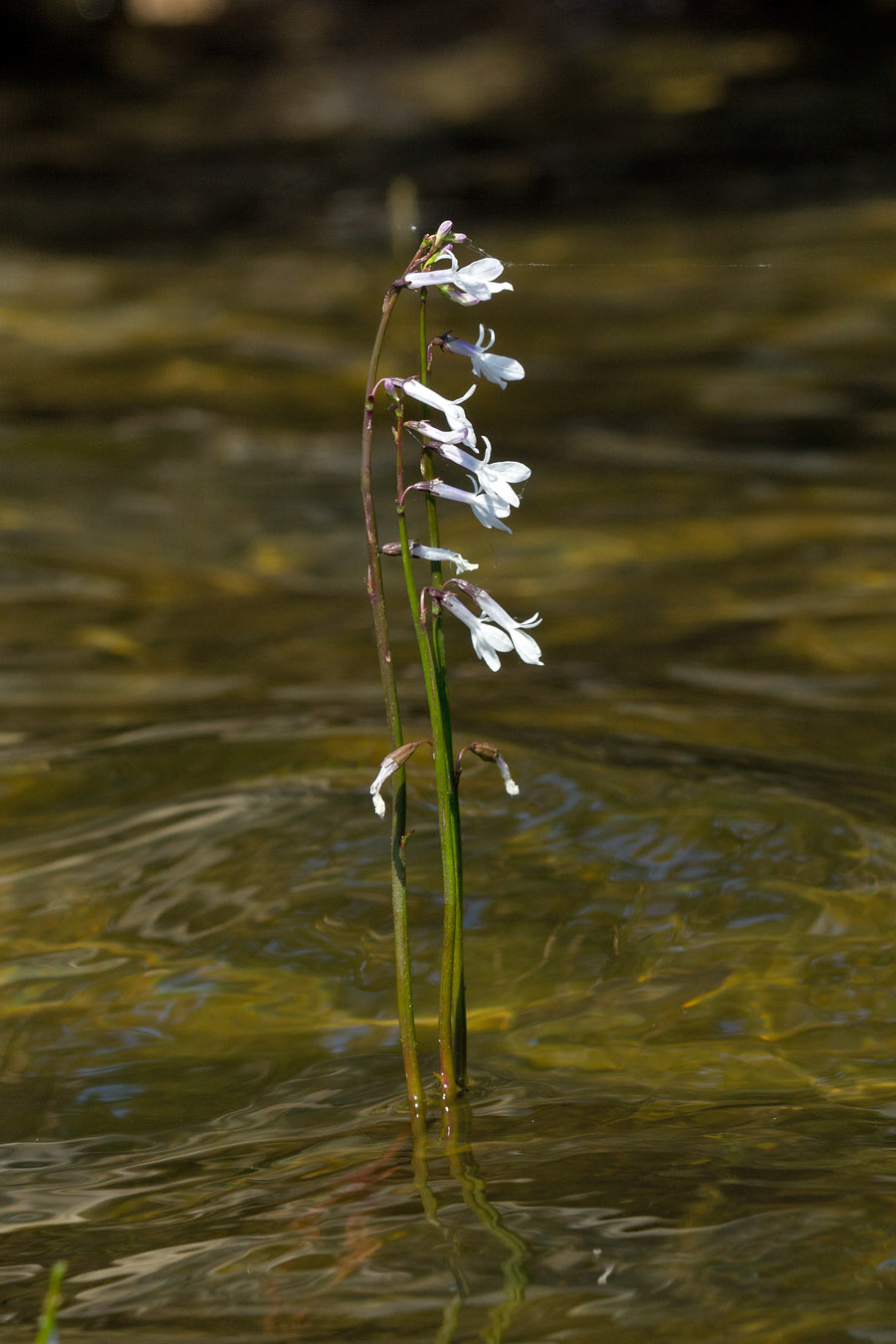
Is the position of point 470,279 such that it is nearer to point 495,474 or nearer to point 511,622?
point 495,474

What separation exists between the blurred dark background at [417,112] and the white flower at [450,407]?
978 cm

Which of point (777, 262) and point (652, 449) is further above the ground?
point (777, 262)

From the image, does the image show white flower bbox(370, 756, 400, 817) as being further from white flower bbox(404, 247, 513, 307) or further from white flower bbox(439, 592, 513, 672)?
white flower bbox(404, 247, 513, 307)

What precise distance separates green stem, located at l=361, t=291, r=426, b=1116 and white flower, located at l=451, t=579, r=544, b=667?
93mm

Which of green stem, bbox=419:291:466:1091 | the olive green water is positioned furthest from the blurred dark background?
green stem, bbox=419:291:466:1091

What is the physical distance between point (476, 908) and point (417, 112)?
14272mm

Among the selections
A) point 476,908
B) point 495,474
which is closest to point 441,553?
point 495,474

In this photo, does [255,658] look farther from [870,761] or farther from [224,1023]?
[224,1023]

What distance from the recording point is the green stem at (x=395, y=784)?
1729 mm

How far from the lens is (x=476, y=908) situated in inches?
113

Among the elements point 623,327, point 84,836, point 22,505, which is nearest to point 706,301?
point 623,327

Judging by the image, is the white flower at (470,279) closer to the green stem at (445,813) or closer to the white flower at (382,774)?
the green stem at (445,813)

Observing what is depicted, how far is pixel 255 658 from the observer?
4574mm

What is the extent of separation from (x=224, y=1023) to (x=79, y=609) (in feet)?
8.91
